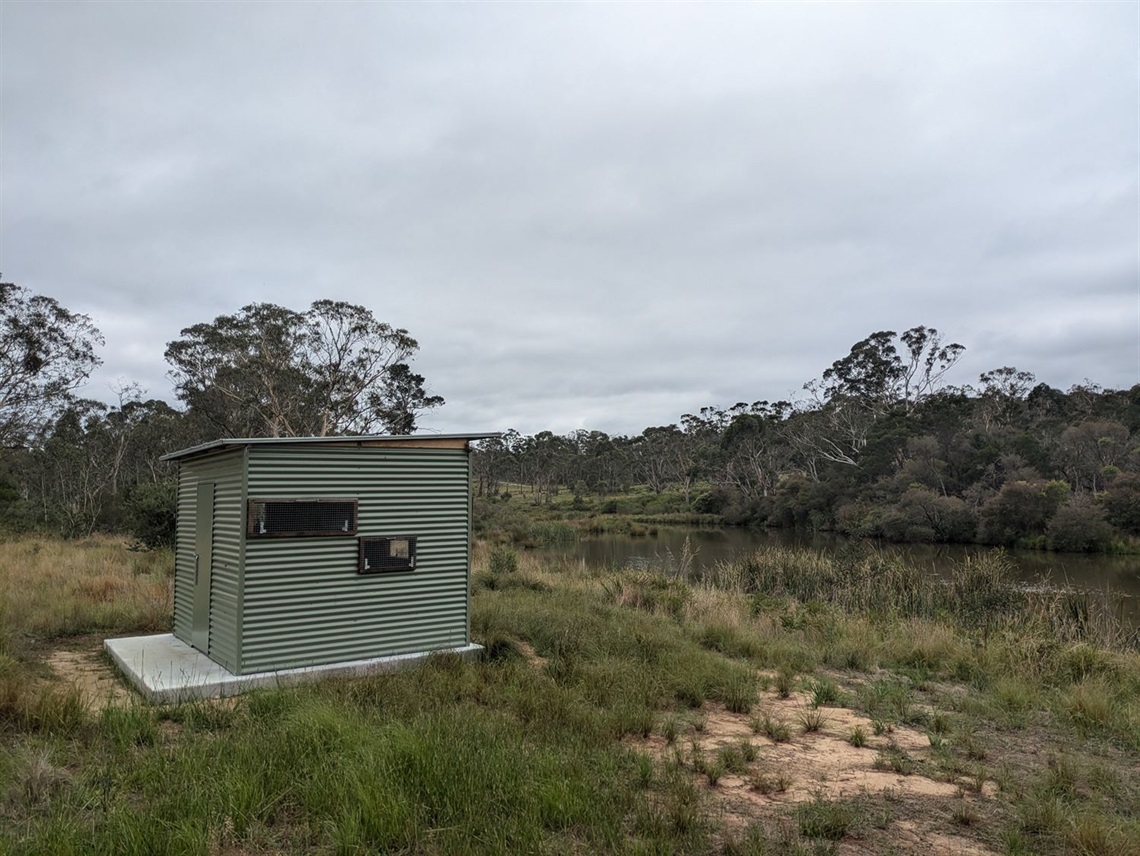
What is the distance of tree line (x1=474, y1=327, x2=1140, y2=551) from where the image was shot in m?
29.2

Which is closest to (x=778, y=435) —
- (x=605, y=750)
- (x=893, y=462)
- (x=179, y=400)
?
(x=893, y=462)

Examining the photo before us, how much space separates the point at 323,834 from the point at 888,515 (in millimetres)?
33367

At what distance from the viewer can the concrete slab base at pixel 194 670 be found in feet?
19.2

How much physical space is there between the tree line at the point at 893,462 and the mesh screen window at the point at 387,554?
91.4 ft

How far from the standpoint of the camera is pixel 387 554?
23.1 ft

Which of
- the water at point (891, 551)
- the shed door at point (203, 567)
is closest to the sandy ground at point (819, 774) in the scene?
the shed door at point (203, 567)

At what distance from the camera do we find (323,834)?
344cm

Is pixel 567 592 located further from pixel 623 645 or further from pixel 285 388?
pixel 285 388

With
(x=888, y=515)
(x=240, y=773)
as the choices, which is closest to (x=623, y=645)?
(x=240, y=773)

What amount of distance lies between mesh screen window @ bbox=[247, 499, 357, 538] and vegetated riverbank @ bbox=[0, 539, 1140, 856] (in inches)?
54.4

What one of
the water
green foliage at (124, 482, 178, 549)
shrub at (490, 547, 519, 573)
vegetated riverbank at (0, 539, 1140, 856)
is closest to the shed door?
vegetated riverbank at (0, 539, 1140, 856)

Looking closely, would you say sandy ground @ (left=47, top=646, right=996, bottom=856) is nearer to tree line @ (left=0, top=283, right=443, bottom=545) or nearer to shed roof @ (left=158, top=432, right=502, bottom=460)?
shed roof @ (left=158, top=432, right=502, bottom=460)

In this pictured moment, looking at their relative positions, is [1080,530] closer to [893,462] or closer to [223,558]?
[893,462]

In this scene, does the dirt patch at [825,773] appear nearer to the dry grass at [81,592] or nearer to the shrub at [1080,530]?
the dry grass at [81,592]
